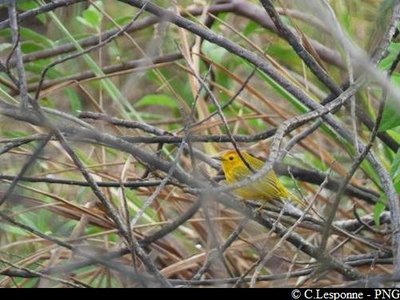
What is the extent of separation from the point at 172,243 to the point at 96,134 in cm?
115

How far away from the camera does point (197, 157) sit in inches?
99.7

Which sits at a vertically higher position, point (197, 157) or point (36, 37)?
point (36, 37)

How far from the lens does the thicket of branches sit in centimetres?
177

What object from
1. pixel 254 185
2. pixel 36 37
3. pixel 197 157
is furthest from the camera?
pixel 36 37

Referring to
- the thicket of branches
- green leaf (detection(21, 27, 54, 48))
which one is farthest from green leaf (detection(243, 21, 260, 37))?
green leaf (detection(21, 27, 54, 48))

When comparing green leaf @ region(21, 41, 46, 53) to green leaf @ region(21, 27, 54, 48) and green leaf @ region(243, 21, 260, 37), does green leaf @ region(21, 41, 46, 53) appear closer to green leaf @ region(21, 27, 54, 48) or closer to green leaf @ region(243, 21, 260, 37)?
green leaf @ region(21, 27, 54, 48)

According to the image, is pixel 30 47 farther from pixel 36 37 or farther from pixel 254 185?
pixel 254 185

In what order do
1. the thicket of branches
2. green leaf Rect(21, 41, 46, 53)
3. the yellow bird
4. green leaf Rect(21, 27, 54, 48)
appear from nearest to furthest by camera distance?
the thicket of branches
the yellow bird
green leaf Rect(21, 27, 54, 48)
green leaf Rect(21, 41, 46, 53)

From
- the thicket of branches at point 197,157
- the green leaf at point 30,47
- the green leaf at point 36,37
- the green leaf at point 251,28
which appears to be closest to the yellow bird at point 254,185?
the thicket of branches at point 197,157

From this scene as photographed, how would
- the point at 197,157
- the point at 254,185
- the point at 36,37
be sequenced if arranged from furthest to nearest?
the point at 36,37 → the point at 197,157 → the point at 254,185

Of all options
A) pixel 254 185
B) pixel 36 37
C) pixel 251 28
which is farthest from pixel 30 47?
pixel 254 185

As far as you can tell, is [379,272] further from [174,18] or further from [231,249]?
[174,18]

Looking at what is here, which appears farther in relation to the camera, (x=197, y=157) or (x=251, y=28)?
(x=251, y=28)

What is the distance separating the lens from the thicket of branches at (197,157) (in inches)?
69.9
